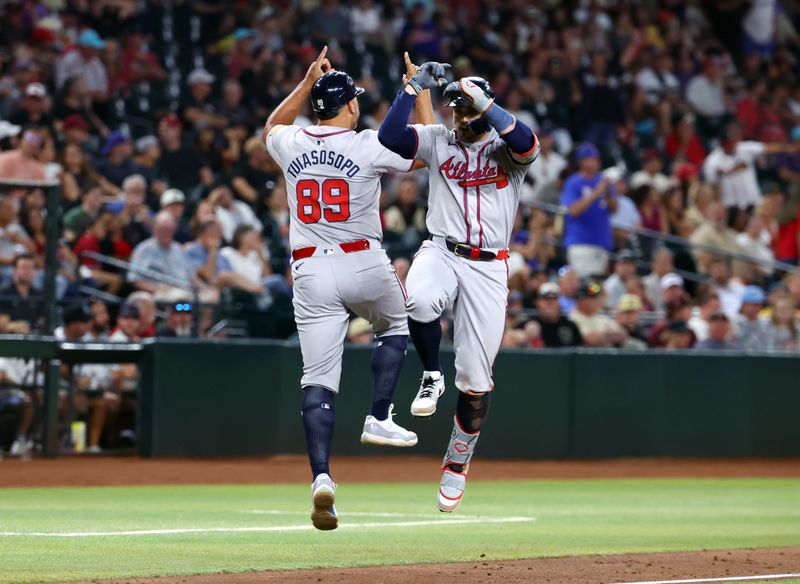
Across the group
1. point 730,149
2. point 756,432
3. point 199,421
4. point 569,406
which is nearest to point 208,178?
point 199,421

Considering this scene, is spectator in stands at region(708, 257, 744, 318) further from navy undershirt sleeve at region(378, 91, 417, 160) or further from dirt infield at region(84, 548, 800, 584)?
navy undershirt sleeve at region(378, 91, 417, 160)

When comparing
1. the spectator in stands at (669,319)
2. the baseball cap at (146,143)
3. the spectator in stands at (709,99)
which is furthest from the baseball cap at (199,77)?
the spectator in stands at (709,99)

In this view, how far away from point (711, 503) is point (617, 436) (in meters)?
3.73

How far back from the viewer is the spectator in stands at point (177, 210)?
15.4 meters

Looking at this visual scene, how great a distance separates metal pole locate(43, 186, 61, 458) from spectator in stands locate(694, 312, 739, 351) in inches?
292

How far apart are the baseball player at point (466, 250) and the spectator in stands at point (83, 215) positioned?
7721 mm

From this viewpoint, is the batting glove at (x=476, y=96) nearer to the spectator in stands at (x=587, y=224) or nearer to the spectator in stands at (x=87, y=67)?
the spectator in stands at (x=587, y=224)

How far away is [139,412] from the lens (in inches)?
553

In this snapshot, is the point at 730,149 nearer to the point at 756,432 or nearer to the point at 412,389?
the point at 756,432

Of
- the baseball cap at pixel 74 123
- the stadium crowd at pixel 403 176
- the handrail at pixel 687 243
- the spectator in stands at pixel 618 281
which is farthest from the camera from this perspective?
the handrail at pixel 687 243

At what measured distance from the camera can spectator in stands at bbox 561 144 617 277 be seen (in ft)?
58.0

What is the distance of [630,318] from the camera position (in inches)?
656

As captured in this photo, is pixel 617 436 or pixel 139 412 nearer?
pixel 139 412

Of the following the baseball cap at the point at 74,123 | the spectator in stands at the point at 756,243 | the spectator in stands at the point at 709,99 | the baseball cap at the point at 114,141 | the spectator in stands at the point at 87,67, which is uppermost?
the spectator in stands at the point at 709,99
